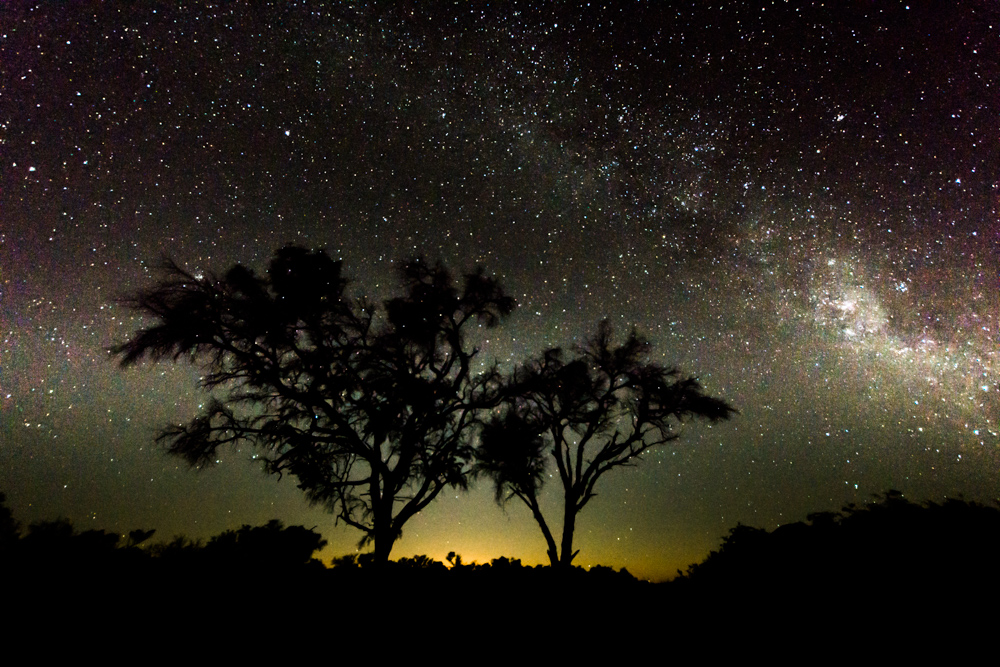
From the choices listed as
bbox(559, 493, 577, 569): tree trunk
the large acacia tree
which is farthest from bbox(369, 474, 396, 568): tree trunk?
bbox(559, 493, 577, 569): tree trunk

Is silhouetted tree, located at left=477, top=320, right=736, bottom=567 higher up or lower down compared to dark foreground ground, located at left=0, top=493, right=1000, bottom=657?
higher up

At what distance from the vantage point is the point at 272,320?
10.0m

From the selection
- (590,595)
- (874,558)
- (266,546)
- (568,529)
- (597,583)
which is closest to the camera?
(874,558)

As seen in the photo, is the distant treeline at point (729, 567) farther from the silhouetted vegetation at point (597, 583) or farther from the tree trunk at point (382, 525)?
the tree trunk at point (382, 525)

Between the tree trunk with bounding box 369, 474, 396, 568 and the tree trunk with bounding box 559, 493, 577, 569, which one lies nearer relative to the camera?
the tree trunk with bounding box 369, 474, 396, 568

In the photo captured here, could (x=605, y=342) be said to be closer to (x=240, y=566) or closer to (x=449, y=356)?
(x=449, y=356)

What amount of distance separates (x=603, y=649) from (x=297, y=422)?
9.12 metres

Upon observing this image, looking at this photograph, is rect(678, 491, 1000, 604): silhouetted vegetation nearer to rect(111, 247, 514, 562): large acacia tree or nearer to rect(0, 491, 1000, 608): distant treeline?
rect(0, 491, 1000, 608): distant treeline

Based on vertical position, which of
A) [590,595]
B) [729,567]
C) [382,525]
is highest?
[382,525]

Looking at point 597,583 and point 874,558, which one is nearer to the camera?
point 874,558

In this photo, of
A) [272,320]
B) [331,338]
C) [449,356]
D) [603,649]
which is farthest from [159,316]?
[603,649]

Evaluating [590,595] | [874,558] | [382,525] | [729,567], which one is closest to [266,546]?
[382,525]

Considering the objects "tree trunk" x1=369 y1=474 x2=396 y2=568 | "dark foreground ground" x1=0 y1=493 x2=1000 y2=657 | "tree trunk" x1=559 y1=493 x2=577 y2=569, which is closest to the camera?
"dark foreground ground" x1=0 y1=493 x2=1000 y2=657

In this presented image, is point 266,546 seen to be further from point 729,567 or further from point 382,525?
point 729,567
